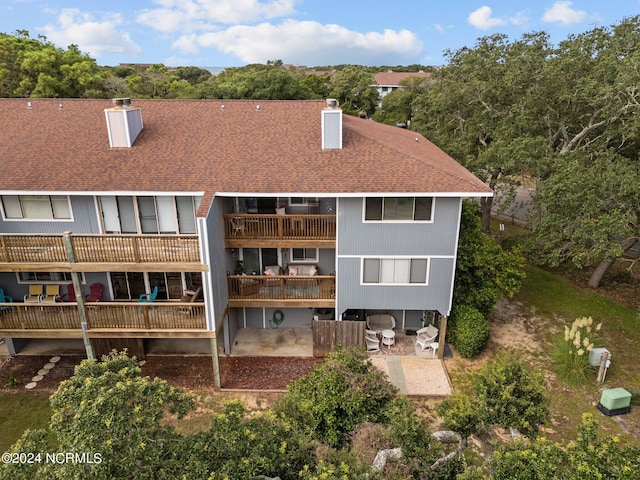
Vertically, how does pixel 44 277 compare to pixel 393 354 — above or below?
above

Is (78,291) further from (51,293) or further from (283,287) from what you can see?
(283,287)

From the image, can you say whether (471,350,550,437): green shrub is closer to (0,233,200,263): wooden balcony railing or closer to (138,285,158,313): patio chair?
(0,233,200,263): wooden balcony railing

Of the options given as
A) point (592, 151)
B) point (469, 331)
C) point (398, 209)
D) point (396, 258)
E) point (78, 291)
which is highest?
point (592, 151)

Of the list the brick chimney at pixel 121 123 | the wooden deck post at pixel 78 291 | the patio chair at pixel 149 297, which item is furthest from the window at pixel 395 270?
the brick chimney at pixel 121 123

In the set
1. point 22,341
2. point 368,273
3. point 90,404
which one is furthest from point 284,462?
point 22,341

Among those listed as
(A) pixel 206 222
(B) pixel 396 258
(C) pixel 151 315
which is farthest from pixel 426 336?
(C) pixel 151 315

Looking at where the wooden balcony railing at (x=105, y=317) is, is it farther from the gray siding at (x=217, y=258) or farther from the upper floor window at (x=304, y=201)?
the upper floor window at (x=304, y=201)

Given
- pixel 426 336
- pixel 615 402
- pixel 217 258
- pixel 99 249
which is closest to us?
pixel 615 402
